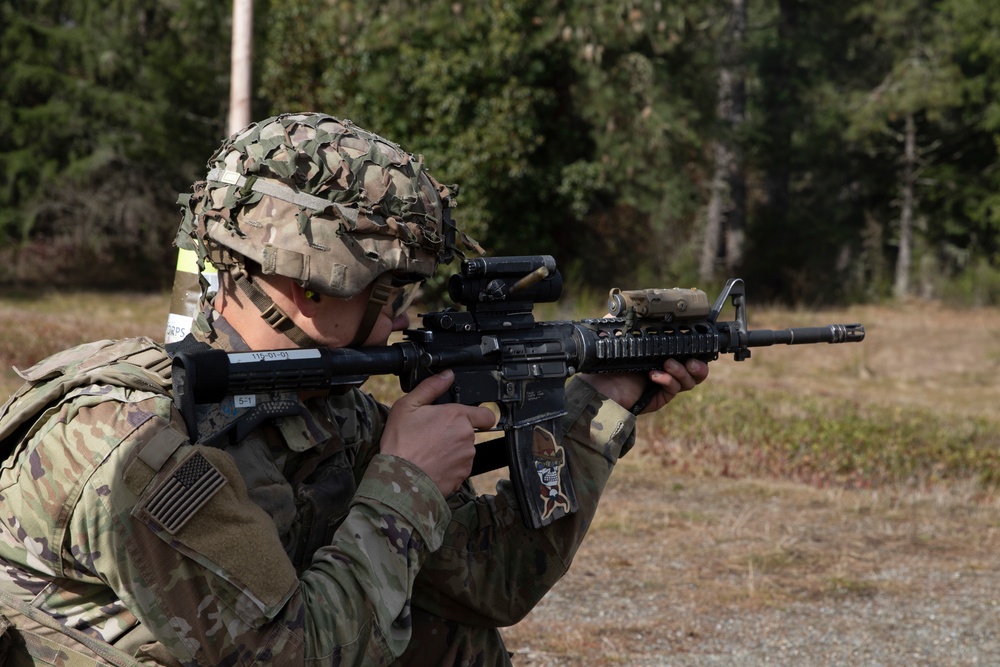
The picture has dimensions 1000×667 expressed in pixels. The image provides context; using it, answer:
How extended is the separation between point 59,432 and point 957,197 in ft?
84.8

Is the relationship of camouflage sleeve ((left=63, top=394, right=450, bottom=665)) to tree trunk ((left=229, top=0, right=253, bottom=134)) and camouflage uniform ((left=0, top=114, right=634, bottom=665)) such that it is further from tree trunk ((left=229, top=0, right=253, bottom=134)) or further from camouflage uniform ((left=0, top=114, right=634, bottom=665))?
tree trunk ((left=229, top=0, right=253, bottom=134))

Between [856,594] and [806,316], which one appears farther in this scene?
[806,316]

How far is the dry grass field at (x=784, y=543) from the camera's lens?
4.96 metres

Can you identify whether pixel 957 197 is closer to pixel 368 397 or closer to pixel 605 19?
pixel 605 19

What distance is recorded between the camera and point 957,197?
2523 cm

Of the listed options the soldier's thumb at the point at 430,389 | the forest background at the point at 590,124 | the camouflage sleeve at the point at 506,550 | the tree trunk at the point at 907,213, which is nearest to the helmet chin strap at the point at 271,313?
the soldier's thumb at the point at 430,389

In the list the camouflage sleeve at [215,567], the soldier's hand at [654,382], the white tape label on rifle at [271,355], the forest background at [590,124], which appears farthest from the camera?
the forest background at [590,124]

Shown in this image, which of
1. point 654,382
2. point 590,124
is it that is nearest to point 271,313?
point 654,382

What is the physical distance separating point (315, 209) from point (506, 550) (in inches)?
46.3

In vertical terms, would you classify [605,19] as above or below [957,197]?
above

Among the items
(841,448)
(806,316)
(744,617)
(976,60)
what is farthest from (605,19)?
(744,617)

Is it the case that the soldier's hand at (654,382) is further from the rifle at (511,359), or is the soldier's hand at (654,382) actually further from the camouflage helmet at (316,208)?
the camouflage helmet at (316,208)

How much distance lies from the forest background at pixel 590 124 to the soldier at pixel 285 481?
15611 mm

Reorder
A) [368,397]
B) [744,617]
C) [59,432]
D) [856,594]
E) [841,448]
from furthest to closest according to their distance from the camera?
[841,448]
[856,594]
[744,617]
[368,397]
[59,432]
